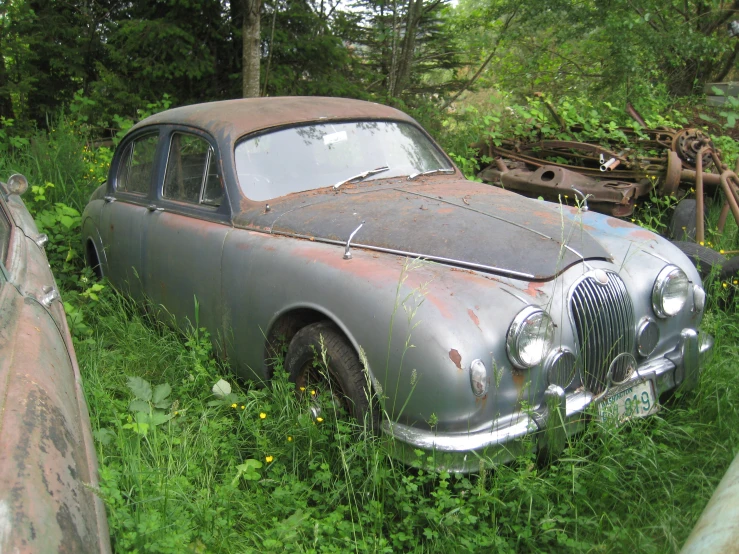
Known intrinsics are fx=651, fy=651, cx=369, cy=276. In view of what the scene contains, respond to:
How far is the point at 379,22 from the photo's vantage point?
9844 mm

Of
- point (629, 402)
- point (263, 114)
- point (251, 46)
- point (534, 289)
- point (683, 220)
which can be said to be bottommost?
point (629, 402)

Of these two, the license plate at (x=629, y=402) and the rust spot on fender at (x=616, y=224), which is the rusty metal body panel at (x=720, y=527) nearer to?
the license plate at (x=629, y=402)

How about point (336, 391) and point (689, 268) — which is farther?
point (689, 268)

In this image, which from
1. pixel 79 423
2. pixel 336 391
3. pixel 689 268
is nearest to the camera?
pixel 79 423

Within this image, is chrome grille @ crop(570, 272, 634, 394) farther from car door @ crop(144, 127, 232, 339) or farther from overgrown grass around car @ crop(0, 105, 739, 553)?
car door @ crop(144, 127, 232, 339)

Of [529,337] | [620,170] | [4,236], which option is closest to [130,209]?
[4,236]

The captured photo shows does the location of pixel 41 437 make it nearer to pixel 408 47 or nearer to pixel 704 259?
pixel 704 259

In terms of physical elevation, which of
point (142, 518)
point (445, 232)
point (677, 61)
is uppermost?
point (677, 61)

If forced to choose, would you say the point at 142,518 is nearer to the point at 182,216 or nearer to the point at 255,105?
the point at 182,216

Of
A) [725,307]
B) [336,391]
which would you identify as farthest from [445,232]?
[725,307]

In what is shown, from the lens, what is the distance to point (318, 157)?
12.0ft

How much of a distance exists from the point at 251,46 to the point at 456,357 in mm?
5757

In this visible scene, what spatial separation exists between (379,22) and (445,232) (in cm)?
782

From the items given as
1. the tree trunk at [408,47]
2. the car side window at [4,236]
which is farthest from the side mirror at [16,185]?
the tree trunk at [408,47]
